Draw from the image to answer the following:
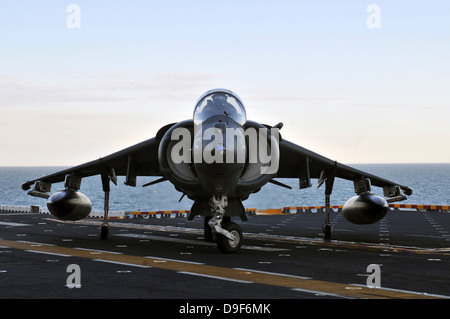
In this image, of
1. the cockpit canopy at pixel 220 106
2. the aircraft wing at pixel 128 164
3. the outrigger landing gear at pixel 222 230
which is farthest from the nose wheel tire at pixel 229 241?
the aircraft wing at pixel 128 164

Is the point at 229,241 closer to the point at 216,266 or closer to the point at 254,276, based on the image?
the point at 216,266

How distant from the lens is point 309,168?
85.3 feet

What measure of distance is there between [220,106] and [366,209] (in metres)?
8.63

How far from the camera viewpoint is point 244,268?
53.8 feet

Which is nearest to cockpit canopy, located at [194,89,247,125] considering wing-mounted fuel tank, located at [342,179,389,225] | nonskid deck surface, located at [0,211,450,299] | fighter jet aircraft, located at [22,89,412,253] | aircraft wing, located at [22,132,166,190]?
fighter jet aircraft, located at [22,89,412,253]

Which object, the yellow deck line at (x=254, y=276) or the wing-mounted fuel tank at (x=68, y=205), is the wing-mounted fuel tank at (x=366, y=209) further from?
the wing-mounted fuel tank at (x=68, y=205)

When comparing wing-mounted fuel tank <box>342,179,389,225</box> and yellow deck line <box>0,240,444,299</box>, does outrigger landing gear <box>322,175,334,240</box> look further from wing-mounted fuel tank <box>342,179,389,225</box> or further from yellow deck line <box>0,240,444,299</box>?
yellow deck line <box>0,240,444,299</box>

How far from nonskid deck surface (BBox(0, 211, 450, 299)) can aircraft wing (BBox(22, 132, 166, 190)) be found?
2.81m

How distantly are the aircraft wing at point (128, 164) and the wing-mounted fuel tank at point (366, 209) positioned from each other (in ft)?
26.6

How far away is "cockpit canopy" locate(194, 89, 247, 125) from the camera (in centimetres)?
1956

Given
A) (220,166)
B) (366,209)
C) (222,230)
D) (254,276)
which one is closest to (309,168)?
(366,209)

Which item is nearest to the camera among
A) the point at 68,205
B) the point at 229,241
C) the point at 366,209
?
the point at 229,241
